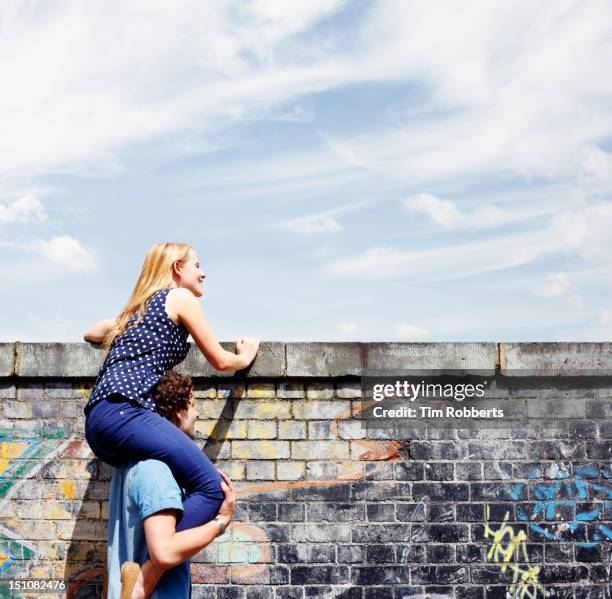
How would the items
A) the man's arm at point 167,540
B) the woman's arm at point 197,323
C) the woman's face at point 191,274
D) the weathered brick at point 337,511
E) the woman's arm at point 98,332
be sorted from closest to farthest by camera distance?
1. the man's arm at point 167,540
2. the woman's arm at point 197,323
3. the woman's face at point 191,274
4. the woman's arm at point 98,332
5. the weathered brick at point 337,511

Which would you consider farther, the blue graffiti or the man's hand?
the blue graffiti

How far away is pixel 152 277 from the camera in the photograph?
15.2ft

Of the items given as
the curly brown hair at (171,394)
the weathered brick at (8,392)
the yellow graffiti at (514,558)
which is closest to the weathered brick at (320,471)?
the yellow graffiti at (514,558)

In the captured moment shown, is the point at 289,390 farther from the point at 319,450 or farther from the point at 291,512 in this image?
the point at 291,512

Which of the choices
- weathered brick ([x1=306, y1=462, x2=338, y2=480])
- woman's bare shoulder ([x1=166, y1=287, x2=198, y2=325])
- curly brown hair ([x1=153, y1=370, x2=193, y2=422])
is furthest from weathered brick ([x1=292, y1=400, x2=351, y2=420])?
woman's bare shoulder ([x1=166, y1=287, x2=198, y2=325])

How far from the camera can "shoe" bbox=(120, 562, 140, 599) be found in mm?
4129

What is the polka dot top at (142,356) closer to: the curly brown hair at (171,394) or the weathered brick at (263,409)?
the curly brown hair at (171,394)

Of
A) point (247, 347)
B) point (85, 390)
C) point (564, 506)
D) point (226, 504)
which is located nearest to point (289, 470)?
point (247, 347)

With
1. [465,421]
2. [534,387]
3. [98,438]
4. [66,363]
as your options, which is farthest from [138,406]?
[534,387]

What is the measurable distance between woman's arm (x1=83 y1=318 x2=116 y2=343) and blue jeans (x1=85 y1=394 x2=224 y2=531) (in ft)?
3.01

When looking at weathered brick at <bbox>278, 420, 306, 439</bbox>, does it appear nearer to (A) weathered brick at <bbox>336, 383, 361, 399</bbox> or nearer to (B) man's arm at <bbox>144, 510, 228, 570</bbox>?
(A) weathered brick at <bbox>336, 383, 361, 399</bbox>

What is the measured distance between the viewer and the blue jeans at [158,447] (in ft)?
13.8

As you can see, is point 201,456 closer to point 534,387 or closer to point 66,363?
point 66,363

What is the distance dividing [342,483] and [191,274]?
184cm
